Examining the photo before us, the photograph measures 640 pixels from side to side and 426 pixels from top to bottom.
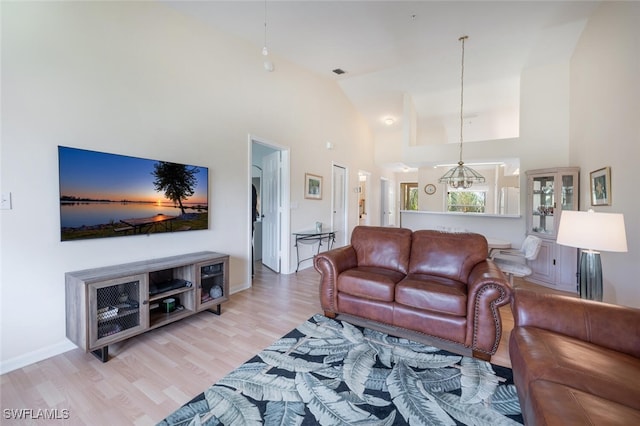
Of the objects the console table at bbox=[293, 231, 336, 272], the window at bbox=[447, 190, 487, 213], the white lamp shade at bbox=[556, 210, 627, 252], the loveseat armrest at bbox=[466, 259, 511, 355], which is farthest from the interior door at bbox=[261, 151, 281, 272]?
the window at bbox=[447, 190, 487, 213]

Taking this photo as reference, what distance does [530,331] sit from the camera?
1483 millimetres

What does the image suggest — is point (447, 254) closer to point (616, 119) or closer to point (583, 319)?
point (583, 319)

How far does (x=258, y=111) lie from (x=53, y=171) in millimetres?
2340

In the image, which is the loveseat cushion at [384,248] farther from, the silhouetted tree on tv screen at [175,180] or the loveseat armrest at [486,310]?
the silhouetted tree on tv screen at [175,180]

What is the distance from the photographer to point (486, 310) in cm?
198

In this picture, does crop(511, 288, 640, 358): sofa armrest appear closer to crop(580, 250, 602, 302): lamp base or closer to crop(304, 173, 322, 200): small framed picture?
crop(580, 250, 602, 302): lamp base

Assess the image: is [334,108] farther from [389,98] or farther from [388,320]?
[388,320]

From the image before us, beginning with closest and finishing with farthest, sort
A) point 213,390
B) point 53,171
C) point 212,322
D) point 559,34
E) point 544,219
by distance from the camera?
point 213,390
point 53,171
point 212,322
point 559,34
point 544,219

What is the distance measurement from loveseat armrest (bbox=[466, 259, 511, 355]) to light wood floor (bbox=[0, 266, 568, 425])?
20 cm

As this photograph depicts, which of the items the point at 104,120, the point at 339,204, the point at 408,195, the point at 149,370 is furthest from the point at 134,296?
the point at 408,195

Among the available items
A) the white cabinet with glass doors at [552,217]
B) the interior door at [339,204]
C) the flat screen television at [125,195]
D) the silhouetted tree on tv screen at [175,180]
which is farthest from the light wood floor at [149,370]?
the interior door at [339,204]

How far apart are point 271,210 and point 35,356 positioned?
3.18 metres

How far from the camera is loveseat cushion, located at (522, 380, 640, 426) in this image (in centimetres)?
88

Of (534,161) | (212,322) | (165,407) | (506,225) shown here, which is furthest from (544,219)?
(165,407)
